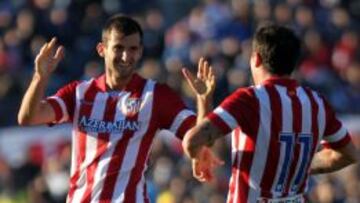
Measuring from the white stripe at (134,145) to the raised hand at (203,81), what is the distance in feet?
1.78

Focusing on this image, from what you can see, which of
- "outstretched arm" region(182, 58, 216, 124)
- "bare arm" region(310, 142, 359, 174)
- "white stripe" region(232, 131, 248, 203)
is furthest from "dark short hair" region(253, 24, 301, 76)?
"bare arm" region(310, 142, 359, 174)

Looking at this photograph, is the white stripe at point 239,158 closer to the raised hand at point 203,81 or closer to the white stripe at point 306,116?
the white stripe at point 306,116

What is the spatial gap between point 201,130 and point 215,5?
12.3 metres

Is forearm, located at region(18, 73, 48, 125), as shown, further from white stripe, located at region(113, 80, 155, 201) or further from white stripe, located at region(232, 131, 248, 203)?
white stripe, located at region(232, 131, 248, 203)

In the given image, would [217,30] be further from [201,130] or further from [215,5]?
[201,130]

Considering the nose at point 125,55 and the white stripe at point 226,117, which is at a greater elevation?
the nose at point 125,55

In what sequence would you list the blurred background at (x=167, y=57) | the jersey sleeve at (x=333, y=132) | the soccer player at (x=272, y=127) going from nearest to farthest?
the soccer player at (x=272, y=127) → the jersey sleeve at (x=333, y=132) → the blurred background at (x=167, y=57)

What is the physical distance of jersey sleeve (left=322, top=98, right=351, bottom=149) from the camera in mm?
9234

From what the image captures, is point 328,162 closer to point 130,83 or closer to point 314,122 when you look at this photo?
point 314,122

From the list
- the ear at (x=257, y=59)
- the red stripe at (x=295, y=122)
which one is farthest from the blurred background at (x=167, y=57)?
the ear at (x=257, y=59)

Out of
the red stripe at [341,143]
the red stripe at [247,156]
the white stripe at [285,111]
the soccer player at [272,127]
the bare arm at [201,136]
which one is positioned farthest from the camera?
the red stripe at [341,143]

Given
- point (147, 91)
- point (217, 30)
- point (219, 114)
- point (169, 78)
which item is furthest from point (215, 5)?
point (219, 114)

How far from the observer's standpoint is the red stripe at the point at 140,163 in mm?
9859

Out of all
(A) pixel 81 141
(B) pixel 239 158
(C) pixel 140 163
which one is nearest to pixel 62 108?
(A) pixel 81 141
